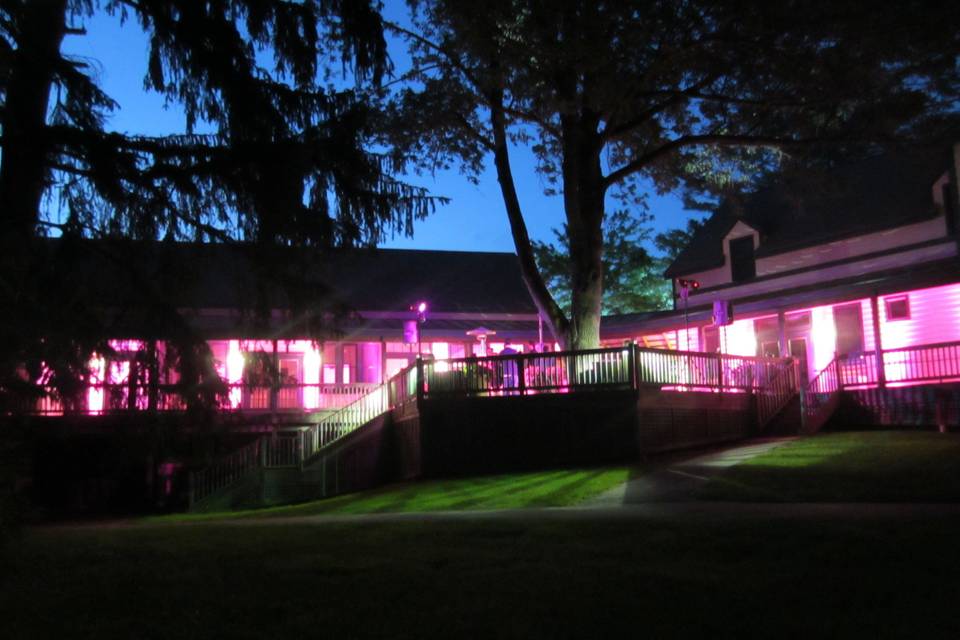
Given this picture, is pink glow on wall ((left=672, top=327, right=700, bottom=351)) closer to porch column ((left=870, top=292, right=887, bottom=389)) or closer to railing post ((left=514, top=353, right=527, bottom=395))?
porch column ((left=870, top=292, right=887, bottom=389))

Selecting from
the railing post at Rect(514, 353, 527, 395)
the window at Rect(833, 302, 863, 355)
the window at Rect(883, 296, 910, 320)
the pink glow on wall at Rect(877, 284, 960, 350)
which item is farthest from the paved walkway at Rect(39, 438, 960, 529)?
the window at Rect(833, 302, 863, 355)

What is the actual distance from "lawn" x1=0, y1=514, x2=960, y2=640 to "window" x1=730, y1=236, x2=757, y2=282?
2172 cm

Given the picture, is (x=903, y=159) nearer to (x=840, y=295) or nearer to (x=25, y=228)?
(x=840, y=295)

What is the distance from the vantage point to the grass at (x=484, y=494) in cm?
1425

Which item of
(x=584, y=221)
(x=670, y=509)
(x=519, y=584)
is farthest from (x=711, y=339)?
(x=519, y=584)

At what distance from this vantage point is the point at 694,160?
2448 cm

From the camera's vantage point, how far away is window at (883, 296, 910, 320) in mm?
23984

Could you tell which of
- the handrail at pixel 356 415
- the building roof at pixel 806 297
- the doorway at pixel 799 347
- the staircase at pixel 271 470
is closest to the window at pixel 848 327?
the building roof at pixel 806 297

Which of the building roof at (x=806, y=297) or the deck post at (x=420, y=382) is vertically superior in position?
the building roof at (x=806, y=297)

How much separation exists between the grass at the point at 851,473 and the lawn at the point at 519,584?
372 cm

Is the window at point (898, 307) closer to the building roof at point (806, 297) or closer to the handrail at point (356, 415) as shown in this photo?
the building roof at point (806, 297)

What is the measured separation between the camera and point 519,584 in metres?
6.11

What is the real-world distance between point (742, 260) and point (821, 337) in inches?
171

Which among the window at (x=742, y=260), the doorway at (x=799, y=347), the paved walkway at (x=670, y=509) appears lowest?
the paved walkway at (x=670, y=509)
